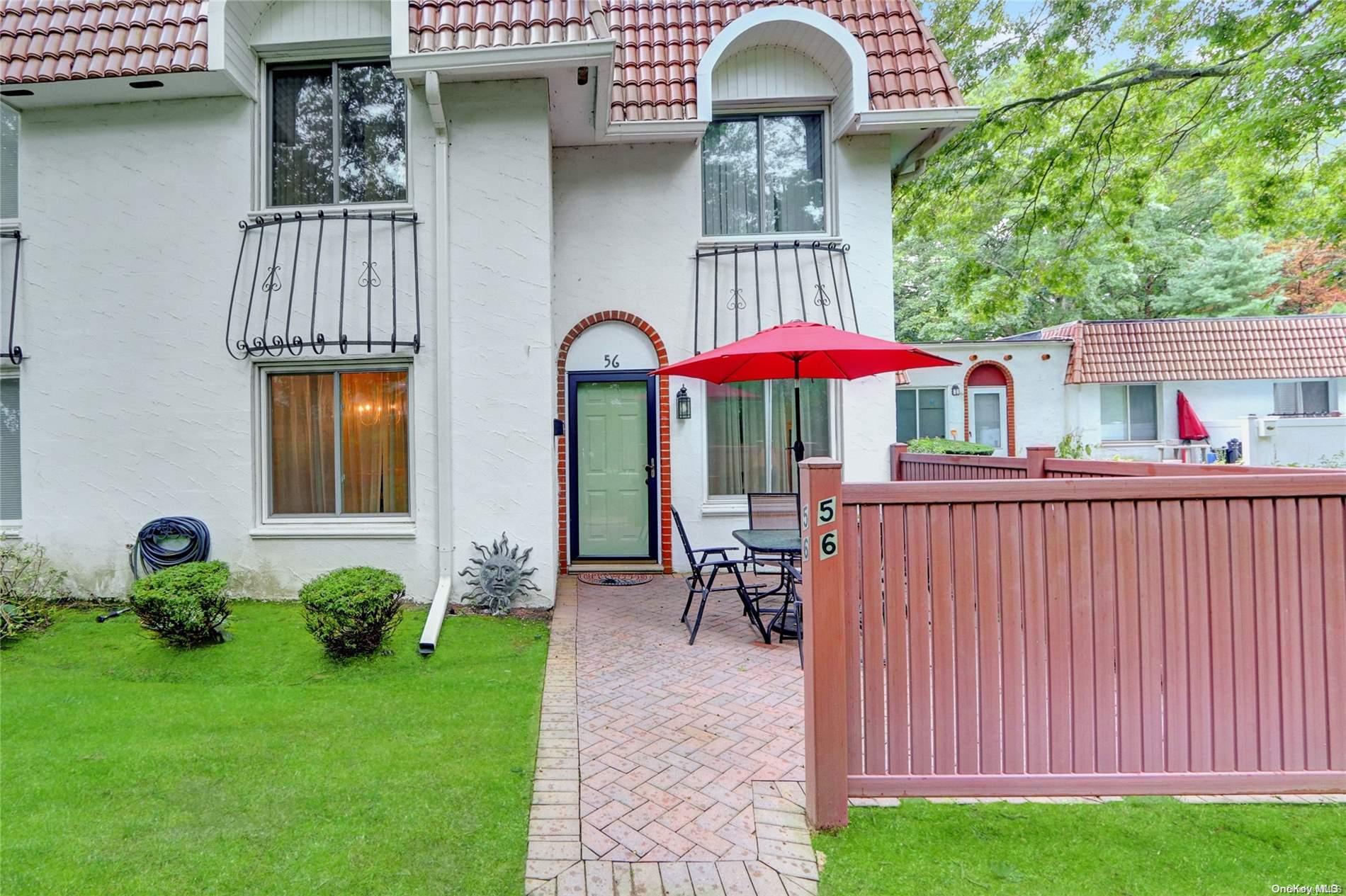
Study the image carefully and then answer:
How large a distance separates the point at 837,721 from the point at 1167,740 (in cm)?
135

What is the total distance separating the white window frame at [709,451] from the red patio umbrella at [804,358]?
1745mm

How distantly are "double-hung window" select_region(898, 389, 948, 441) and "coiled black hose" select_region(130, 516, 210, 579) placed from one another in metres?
12.8

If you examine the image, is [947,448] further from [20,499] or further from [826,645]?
[20,499]

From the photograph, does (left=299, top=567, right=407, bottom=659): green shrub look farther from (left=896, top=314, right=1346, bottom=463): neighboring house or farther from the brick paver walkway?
(left=896, top=314, right=1346, bottom=463): neighboring house

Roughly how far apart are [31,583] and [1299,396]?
23.7 m

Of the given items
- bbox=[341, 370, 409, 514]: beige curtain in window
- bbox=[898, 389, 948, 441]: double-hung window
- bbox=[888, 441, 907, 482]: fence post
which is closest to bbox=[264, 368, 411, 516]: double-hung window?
bbox=[341, 370, 409, 514]: beige curtain in window

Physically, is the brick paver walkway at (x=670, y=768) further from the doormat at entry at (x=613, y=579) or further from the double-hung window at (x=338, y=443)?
the double-hung window at (x=338, y=443)

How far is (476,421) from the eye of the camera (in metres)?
5.52

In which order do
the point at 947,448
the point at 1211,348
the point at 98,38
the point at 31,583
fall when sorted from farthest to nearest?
the point at 1211,348 → the point at 947,448 → the point at 31,583 → the point at 98,38

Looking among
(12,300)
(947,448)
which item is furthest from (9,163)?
(947,448)

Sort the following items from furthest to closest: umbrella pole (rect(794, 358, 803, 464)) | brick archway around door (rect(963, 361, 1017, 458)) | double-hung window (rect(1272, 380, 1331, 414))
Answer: double-hung window (rect(1272, 380, 1331, 414)), brick archway around door (rect(963, 361, 1017, 458)), umbrella pole (rect(794, 358, 803, 464))

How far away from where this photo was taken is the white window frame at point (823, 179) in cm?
697

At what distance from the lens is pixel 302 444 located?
19.3 ft

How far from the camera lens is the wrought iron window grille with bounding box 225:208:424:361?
223 inches
